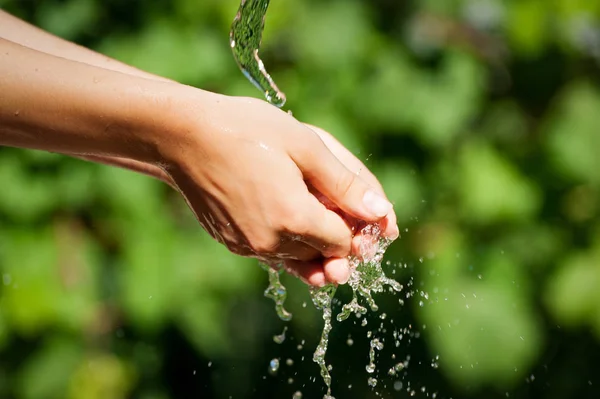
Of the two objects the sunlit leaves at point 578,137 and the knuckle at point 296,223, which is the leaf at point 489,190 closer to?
Result: the sunlit leaves at point 578,137

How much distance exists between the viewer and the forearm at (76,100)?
98cm

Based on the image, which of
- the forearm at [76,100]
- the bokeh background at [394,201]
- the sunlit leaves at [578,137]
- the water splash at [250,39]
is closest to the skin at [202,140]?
the forearm at [76,100]

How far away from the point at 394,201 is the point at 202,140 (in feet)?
3.35

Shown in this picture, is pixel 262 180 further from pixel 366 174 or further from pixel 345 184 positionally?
pixel 366 174

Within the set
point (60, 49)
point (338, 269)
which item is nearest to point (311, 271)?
point (338, 269)

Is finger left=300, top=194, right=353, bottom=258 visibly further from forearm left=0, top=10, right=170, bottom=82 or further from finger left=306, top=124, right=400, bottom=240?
forearm left=0, top=10, right=170, bottom=82

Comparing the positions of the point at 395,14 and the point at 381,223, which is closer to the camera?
the point at 381,223

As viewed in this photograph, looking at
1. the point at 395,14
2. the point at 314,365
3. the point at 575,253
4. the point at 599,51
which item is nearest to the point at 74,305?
the point at 314,365

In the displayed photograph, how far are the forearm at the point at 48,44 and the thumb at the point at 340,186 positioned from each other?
315 millimetres

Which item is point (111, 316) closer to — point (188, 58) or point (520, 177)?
point (188, 58)

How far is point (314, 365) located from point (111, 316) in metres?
0.49

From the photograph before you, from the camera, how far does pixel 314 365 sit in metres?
2.18

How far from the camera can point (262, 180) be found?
38.9 inches

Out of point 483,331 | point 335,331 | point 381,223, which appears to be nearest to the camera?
point 381,223
